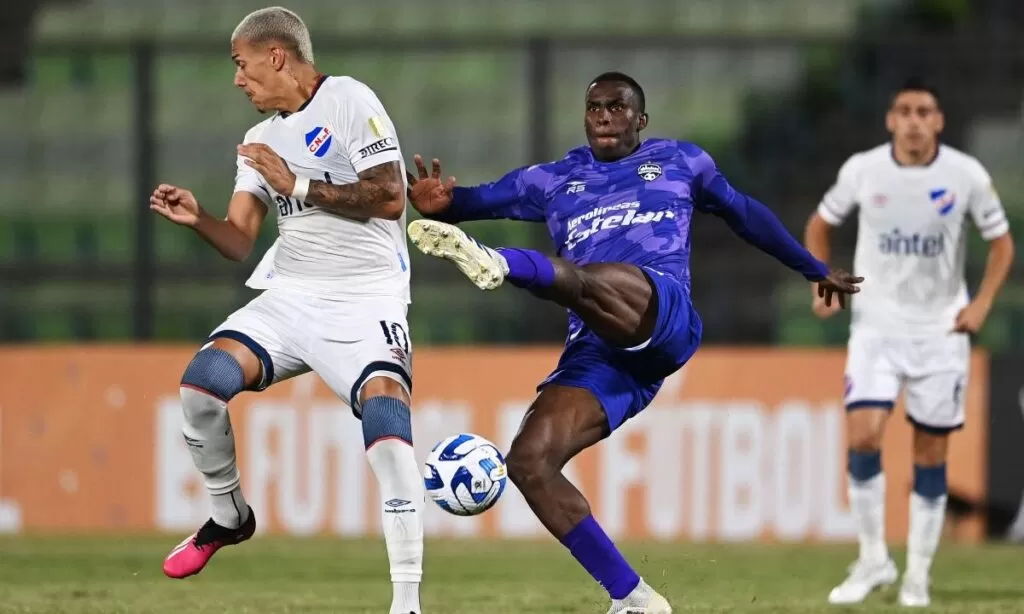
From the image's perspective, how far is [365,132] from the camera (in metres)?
6.52

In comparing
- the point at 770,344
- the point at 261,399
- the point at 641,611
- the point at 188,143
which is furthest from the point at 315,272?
the point at 188,143

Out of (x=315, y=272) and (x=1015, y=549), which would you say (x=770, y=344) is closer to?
(x=1015, y=549)

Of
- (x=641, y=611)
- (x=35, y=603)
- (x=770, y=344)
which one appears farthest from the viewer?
(x=770, y=344)

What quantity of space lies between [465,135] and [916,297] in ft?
17.3

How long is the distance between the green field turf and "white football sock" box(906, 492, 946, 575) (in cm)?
19

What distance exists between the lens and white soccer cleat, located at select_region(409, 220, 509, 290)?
5.96 m

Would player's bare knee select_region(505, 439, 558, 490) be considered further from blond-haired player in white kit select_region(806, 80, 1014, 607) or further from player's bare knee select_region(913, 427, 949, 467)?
player's bare knee select_region(913, 427, 949, 467)

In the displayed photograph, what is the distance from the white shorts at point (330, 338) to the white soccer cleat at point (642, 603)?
1.09 meters

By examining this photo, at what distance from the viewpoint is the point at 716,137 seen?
42.9ft

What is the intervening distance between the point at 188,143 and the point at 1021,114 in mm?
6019

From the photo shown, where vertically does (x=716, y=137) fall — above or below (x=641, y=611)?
above

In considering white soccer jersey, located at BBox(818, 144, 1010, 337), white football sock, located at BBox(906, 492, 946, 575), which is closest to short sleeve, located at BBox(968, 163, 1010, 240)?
white soccer jersey, located at BBox(818, 144, 1010, 337)

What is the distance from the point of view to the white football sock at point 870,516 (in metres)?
8.53

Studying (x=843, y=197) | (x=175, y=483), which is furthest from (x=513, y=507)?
(x=843, y=197)
